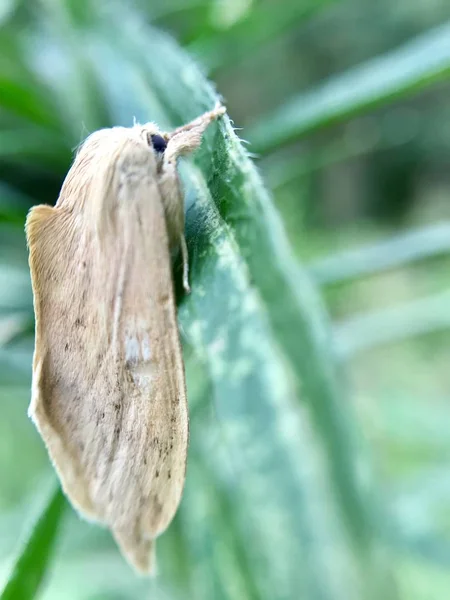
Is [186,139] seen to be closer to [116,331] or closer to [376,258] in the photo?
[116,331]

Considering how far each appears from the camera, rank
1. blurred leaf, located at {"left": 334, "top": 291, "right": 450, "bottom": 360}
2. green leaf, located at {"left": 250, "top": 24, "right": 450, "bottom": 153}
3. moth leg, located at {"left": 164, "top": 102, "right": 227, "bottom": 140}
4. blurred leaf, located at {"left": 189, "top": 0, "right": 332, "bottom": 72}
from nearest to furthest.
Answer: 1. moth leg, located at {"left": 164, "top": 102, "right": 227, "bottom": 140}
2. green leaf, located at {"left": 250, "top": 24, "right": 450, "bottom": 153}
3. blurred leaf, located at {"left": 189, "top": 0, "right": 332, "bottom": 72}
4. blurred leaf, located at {"left": 334, "top": 291, "right": 450, "bottom": 360}

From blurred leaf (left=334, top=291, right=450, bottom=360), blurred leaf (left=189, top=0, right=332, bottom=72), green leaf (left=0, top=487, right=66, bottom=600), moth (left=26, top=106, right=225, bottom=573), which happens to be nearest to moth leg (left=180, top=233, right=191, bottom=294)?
moth (left=26, top=106, right=225, bottom=573)

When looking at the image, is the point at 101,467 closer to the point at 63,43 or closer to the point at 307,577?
the point at 307,577

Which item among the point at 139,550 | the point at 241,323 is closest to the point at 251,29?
the point at 241,323

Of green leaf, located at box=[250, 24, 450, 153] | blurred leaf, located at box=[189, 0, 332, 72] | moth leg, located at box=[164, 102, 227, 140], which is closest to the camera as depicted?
moth leg, located at box=[164, 102, 227, 140]

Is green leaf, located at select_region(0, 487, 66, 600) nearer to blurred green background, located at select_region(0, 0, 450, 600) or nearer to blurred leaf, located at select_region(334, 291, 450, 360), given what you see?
blurred green background, located at select_region(0, 0, 450, 600)

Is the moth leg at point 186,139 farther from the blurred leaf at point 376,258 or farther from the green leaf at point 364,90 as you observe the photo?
the blurred leaf at point 376,258

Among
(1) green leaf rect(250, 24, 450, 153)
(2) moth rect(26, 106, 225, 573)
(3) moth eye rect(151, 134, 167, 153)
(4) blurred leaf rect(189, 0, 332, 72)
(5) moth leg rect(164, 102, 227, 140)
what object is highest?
(4) blurred leaf rect(189, 0, 332, 72)
